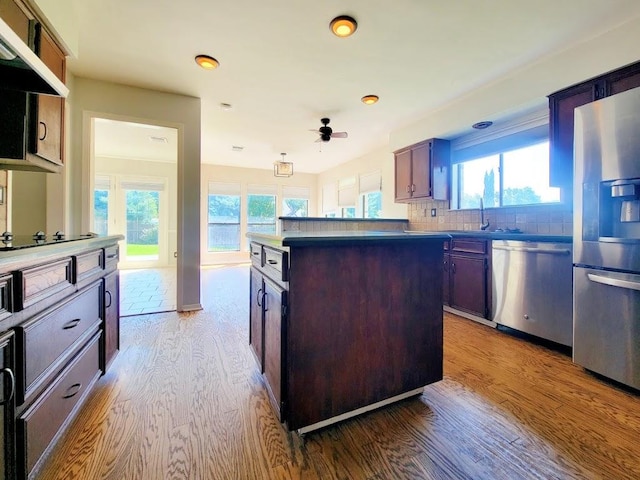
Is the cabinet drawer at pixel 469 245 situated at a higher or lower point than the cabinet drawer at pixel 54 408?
higher

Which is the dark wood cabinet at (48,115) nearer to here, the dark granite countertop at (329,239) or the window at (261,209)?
the dark granite countertop at (329,239)

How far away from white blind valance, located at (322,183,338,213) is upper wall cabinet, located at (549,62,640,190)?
5438 millimetres

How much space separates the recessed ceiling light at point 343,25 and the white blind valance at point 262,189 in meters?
Result: 5.97

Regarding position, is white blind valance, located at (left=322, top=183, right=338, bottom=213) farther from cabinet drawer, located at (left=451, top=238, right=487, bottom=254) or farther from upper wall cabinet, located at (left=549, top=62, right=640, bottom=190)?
upper wall cabinet, located at (left=549, top=62, right=640, bottom=190)

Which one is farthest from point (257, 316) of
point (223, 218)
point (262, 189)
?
point (262, 189)

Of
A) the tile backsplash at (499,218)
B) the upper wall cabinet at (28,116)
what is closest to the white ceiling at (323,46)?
the upper wall cabinet at (28,116)

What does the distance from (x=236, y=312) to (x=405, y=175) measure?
126 inches

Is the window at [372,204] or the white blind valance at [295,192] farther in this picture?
the white blind valance at [295,192]

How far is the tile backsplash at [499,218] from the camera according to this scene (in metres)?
2.88

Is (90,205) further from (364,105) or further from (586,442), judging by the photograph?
(586,442)

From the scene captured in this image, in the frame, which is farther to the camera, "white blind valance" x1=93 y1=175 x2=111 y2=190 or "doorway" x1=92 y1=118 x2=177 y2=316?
"white blind valance" x1=93 y1=175 x2=111 y2=190

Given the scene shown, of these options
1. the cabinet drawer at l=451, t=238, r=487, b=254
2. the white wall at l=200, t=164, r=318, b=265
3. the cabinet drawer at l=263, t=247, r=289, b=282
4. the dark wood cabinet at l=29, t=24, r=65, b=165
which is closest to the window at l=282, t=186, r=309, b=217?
the white wall at l=200, t=164, r=318, b=265

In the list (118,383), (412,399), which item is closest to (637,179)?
(412,399)

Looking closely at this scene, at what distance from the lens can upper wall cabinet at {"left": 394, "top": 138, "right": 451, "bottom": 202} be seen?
13.2 ft
